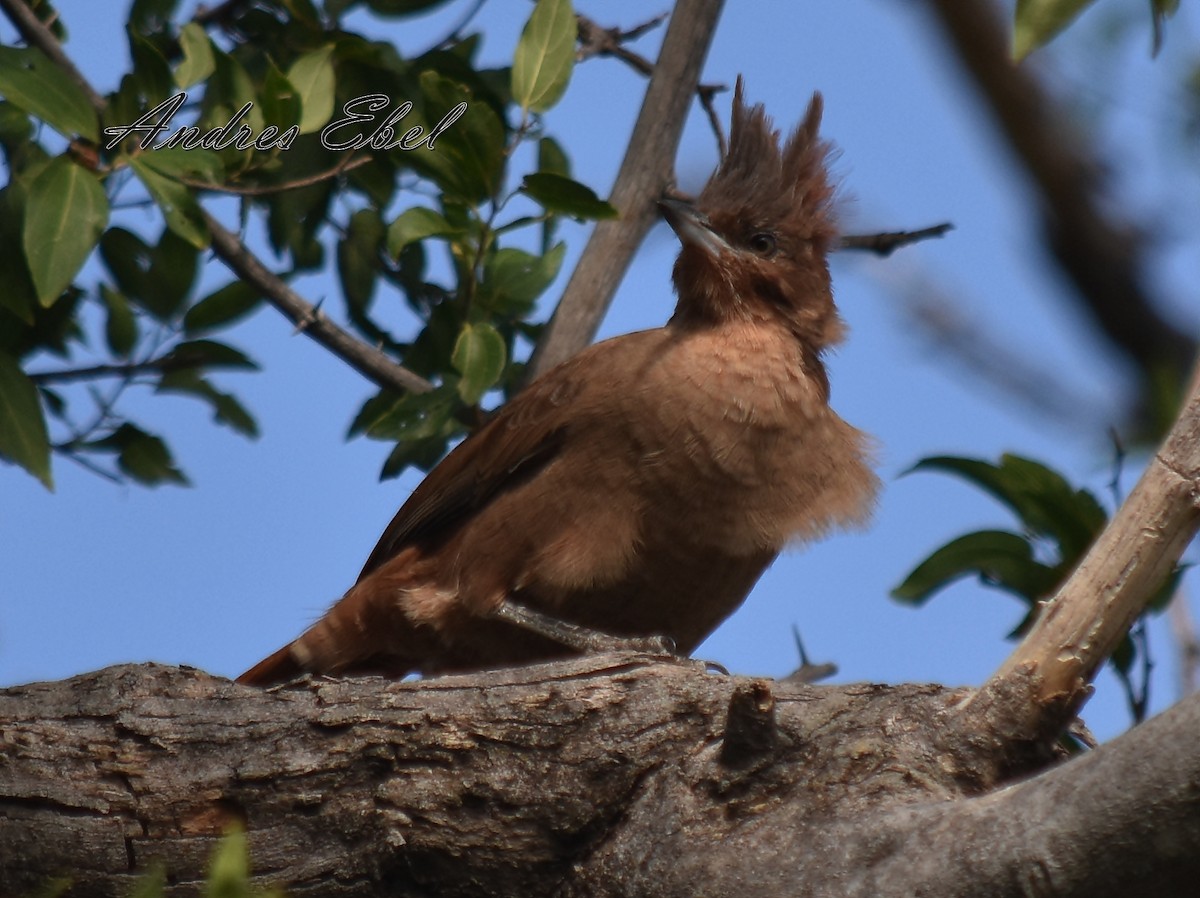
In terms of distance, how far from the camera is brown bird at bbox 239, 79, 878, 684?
4395 millimetres

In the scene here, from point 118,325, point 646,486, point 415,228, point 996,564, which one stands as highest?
point 118,325

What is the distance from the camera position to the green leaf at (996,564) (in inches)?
161

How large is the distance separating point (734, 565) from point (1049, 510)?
2.92ft

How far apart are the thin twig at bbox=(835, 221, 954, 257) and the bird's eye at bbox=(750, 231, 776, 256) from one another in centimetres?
26

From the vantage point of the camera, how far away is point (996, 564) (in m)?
4.12

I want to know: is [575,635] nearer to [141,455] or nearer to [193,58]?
[141,455]

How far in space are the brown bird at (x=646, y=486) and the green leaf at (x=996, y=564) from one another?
46 centimetres

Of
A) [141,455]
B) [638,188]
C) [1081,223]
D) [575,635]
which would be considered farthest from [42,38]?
[1081,223]

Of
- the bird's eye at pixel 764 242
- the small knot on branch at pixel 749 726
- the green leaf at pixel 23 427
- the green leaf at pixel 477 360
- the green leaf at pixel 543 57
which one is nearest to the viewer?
the small knot on branch at pixel 749 726

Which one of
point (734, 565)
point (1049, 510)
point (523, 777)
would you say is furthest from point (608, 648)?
point (1049, 510)

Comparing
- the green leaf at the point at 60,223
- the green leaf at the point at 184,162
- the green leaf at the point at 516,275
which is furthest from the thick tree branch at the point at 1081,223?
the green leaf at the point at 60,223

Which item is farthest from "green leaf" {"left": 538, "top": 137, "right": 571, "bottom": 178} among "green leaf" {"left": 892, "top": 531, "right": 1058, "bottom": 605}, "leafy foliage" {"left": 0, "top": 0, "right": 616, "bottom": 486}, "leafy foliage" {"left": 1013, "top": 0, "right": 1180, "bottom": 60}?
"leafy foliage" {"left": 1013, "top": 0, "right": 1180, "bottom": 60}

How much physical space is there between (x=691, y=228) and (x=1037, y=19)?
2.99m

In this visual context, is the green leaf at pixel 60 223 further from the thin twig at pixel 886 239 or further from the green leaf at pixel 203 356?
the thin twig at pixel 886 239
